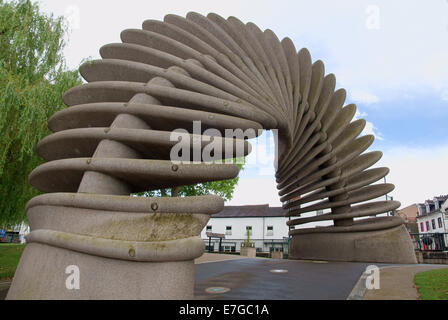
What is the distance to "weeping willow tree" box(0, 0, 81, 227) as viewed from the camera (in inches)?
305

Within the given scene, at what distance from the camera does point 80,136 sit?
19.1 feet

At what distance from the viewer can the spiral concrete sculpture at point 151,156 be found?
14.1 feet

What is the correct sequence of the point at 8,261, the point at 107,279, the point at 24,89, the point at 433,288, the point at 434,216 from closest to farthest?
the point at 107,279
the point at 433,288
the point at 24,89
the point at 8,261
the point at 434,216

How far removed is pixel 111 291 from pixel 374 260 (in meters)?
10.8

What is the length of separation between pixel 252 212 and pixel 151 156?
137ft

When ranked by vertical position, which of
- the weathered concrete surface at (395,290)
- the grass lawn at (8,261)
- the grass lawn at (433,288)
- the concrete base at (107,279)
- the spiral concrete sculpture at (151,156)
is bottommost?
the grass lawn at (8,261)

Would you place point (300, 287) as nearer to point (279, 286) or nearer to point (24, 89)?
point (279, 286)

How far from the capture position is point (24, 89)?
309 inches

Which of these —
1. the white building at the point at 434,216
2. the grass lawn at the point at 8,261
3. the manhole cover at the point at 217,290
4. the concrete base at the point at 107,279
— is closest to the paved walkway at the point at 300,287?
the manhole cover at the point at 217,290

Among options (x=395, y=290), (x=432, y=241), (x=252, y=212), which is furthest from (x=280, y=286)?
(x=252, y=212)

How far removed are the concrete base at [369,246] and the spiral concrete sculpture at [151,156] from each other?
0.04 metres

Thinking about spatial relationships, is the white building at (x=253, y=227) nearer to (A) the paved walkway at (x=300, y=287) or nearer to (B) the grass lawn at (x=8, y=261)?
(B) the grass lawn at (x=8, y=261)
